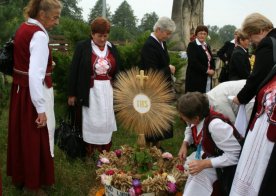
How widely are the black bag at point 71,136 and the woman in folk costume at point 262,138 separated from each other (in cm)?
221

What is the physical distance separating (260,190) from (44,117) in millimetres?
1788

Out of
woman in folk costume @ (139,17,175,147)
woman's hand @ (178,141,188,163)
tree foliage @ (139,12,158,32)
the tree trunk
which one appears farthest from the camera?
tree foliage @ (139,12,158,32)

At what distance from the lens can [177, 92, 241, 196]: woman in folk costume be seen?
2805mm

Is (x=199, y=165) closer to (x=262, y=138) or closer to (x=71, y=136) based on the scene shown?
(x=262, y=138)

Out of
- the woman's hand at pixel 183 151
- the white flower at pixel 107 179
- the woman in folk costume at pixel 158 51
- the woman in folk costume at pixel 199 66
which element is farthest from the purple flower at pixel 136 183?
the woman in folk costume at pixel 199 66

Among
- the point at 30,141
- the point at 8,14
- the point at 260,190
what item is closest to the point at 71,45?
the point at 8,14

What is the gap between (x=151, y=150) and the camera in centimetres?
375

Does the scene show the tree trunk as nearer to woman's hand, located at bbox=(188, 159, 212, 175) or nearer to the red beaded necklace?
the red beaded necklace

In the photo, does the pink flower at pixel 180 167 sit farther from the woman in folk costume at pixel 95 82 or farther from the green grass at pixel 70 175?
the woman in folk costume at pixel 95 82

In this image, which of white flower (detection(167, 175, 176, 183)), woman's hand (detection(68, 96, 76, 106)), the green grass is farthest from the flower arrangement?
woman's hand (detection(68, 96, 76, 106))

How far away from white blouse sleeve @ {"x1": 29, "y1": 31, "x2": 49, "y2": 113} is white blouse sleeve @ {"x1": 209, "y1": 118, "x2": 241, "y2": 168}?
1.41 meters

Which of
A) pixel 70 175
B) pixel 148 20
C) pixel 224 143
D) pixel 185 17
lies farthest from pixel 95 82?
pixel 148 20

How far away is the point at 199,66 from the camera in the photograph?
5.82 meters

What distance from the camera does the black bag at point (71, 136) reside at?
4523 mm
